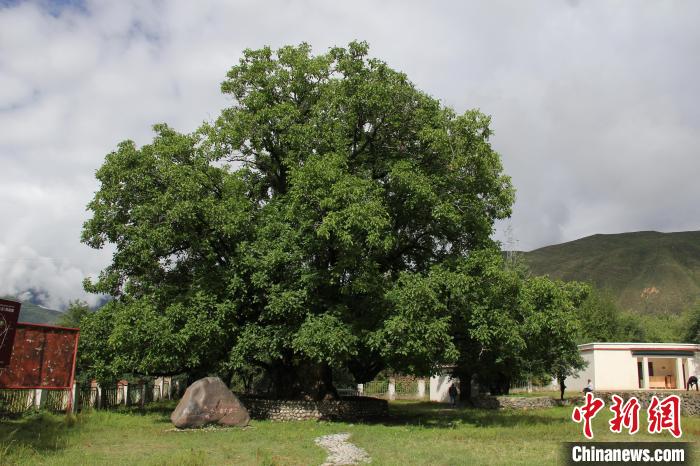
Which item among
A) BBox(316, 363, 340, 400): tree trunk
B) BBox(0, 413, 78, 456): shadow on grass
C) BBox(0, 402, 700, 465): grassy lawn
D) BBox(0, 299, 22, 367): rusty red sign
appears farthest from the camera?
BBox(316, 363, 340, 400): tree trunk

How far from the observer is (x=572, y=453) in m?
11.3

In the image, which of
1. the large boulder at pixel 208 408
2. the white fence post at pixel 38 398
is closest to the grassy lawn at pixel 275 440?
the large boulder at pixel 208 408

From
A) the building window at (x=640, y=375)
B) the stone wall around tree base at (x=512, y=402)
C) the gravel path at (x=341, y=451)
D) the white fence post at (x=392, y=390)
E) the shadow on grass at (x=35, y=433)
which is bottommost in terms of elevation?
the white fence post at (x=392, y=390)

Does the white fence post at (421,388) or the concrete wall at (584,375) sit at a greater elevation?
the concrete wall at (584,375)

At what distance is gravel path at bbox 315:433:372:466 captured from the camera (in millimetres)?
12852

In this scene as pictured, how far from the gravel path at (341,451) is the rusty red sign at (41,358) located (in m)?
10.7

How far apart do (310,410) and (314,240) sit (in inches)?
280

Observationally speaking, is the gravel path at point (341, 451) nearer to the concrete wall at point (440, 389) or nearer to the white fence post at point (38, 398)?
the white fence post at point (38, 398)

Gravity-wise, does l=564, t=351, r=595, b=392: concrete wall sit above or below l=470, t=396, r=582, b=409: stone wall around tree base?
above

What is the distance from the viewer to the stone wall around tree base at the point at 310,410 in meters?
22.7

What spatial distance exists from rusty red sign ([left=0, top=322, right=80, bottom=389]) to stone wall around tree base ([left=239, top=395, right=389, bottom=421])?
732 cm

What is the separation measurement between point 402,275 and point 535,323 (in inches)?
201

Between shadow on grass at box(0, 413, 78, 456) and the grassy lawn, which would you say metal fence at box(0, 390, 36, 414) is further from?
the grassy lawn

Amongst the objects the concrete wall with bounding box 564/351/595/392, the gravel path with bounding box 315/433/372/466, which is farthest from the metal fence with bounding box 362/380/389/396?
the gravel path with bounding box 315/433/372/466
